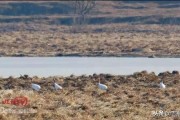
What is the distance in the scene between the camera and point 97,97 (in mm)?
21312

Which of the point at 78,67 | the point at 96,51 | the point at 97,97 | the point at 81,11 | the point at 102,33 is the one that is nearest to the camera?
the point at 97,97

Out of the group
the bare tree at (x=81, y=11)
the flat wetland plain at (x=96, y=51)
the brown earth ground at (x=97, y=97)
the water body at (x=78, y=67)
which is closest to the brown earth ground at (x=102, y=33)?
the flat wetland plain at (x=96, y=51)

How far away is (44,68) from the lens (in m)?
33.1

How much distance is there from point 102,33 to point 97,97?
51940 millimetres

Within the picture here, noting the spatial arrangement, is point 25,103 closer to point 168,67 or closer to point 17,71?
point 17,71

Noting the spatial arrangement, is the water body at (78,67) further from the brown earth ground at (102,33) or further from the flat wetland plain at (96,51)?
the brown earth ground at (102,33)

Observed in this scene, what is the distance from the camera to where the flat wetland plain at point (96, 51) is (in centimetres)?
1817

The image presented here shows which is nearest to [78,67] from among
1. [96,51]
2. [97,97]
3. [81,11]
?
[97,97]

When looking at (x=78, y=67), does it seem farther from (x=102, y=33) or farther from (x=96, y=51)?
(x=102, y=33)

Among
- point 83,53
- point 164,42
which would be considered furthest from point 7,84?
point 164,42

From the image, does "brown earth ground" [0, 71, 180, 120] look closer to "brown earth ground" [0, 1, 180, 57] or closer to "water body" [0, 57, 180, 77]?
"water body" [0, 57, 180, 77]

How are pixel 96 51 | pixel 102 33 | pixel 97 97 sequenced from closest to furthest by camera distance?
pixel 97 97 < pixel 96 51 < pixel 102 33

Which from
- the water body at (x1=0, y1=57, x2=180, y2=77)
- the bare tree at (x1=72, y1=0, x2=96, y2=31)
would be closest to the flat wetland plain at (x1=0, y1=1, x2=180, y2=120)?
the bare tree at (x1=72, y1=0, x2=96, y2=31)

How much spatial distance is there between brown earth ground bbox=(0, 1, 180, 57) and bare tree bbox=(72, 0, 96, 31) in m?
0.92
